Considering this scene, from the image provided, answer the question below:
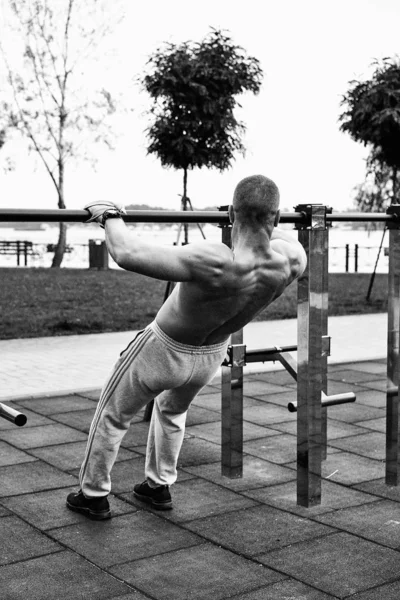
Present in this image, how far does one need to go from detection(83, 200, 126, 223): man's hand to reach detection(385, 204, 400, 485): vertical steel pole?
1.79 meters

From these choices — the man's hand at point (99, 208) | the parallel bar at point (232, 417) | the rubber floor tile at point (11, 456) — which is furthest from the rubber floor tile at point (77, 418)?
the man's hand at point (99, 208)

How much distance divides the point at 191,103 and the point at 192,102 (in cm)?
4

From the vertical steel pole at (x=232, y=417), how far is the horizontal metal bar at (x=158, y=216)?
85 centimetres

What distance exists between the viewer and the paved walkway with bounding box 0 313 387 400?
798cm

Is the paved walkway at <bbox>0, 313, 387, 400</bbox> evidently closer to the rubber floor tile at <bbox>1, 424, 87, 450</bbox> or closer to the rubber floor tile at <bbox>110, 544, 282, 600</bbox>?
the rubber floor tile at <bbox>1, 424, 87, 450</bbox>

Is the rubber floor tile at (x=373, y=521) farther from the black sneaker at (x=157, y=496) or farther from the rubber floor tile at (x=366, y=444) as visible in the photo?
the rubber floor tile at (x=366, y=444)

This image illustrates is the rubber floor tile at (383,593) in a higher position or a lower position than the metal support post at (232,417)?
lower

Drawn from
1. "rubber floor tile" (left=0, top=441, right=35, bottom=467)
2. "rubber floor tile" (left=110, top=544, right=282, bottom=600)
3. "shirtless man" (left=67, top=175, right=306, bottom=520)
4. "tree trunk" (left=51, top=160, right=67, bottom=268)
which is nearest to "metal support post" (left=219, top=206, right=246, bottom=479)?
"shirtless man" (left=67, top=175, right=306, bottom=520)

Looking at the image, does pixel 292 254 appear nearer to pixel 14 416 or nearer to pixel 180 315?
pixel 180 315

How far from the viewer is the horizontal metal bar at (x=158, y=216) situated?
146 inches

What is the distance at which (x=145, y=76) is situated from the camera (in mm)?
23109

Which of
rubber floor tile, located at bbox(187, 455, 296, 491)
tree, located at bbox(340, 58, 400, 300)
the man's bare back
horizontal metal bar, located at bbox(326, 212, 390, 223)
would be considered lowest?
rubber floor tile, located at bbox(187, 455, 296, 491)

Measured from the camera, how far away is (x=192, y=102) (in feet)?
76.0

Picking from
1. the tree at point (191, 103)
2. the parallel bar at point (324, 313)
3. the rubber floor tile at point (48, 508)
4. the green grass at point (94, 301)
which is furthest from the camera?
the tree at point (191, 103)
